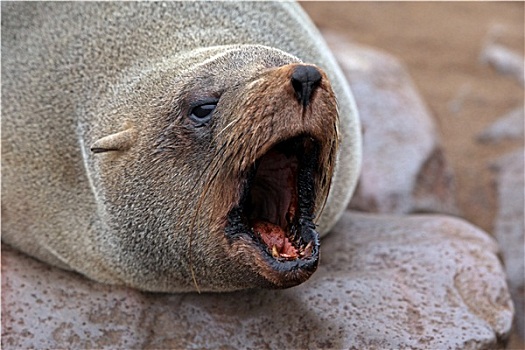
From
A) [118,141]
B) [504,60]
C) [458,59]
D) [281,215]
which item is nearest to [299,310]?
[281,215]

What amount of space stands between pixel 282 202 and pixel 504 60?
5445 millimetres

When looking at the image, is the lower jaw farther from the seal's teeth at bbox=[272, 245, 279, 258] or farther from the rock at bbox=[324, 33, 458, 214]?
the rock at bbox=[324, 33, 458, 214]

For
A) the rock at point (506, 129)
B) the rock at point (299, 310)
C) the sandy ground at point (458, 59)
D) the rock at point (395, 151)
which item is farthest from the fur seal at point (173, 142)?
the rock at point (506, 129)

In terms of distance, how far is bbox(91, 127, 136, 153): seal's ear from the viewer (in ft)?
10.6

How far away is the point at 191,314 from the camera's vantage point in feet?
11.6

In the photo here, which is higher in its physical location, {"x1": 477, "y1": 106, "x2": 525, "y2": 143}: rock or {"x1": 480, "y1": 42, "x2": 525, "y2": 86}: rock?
{"x1": 477, "y1": 106, "x2": 525, "y2": 143}: rock

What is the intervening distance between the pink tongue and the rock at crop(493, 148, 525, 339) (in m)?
1.93

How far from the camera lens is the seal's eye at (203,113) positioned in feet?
9.95

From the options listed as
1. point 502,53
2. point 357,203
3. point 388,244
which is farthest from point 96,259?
point 502,53

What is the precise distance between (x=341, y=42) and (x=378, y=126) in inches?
60.6

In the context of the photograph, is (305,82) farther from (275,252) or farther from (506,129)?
(506,129)

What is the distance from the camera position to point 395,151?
5.48 meters

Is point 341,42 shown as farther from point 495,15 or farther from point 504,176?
point 495,15

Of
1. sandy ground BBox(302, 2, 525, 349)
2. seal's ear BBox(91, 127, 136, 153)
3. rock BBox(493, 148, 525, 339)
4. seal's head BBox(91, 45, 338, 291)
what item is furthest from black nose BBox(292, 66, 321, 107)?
sandy ground BBox(302, 2, 525, 349)
